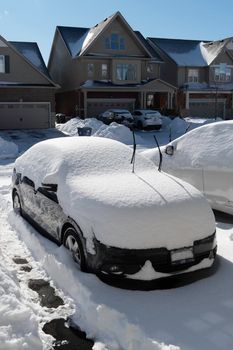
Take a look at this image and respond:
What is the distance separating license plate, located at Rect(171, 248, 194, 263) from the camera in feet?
14.9

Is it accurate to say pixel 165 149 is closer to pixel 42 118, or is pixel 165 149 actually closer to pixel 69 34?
pixel 42 118

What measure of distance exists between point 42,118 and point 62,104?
380 inches

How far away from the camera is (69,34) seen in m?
38.3

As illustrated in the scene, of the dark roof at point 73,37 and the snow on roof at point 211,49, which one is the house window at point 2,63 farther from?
the snow on roof at point 211,49

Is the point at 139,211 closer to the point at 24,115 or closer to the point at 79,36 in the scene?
the point at 24,115

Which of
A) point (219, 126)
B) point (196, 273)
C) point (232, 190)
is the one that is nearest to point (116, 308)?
point (196, 273)

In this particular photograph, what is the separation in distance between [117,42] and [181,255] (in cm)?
3407

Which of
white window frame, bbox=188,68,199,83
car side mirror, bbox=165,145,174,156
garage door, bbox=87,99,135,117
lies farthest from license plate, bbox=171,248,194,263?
white window frame, bbox=188,68,199,83

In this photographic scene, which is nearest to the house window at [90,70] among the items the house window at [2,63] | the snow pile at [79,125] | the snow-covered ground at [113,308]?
the snow pile at [79,125]

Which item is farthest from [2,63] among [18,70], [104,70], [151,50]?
[151,50]

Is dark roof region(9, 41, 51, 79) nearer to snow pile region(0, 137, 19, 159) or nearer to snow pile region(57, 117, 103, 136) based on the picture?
snow pile region(57, 117, 103, 136)

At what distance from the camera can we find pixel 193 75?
40844mm

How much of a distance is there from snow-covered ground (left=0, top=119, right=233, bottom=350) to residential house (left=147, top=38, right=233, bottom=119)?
35.1 metres

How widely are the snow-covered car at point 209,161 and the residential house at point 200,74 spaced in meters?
31.9
